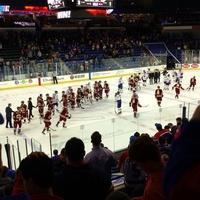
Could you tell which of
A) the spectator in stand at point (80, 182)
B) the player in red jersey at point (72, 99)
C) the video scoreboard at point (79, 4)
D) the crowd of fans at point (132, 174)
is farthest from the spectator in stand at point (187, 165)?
the player in red jersey at point (72, 99)

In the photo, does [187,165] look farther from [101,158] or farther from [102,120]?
[102,120]

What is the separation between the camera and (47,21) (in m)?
33.1

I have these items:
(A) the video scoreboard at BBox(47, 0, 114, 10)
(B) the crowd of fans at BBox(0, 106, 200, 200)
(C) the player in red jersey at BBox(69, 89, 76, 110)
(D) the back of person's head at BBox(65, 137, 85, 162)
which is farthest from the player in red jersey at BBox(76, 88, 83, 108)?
(D) the back of person's head at BBox(65, 137, 85, 162)

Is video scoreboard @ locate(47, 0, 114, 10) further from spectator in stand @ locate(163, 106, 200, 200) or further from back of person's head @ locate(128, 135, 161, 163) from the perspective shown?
spectator in stand @ locate(163, 106, 200, 200)

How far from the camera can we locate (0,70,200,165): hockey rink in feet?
24.6

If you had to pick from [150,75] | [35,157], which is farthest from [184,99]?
[35,157]

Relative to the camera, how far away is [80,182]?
85.4 inches

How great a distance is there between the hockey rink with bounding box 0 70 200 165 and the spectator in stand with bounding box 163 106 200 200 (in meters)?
6.33

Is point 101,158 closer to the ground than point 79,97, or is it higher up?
higher up

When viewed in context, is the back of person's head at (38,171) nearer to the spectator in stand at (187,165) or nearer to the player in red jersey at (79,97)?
the spectator in stand at (187,165)

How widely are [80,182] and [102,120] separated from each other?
5.97m

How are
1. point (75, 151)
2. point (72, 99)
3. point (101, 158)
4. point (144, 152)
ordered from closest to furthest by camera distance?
point (144, 152), point (75, 151), point (101, 158), point (72, 99)

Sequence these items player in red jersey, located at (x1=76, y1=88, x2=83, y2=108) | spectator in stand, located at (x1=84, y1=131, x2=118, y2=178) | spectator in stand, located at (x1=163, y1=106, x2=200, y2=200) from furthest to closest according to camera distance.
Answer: player in red jersey, located at (x1=76, y1=88, x2=83, y2=108) < spectator in stand, located at (x1=84, y1=131, x2=118, y2=178) < spectator in stand, located at (x1=163, y1=106, x2=200, y2=200)

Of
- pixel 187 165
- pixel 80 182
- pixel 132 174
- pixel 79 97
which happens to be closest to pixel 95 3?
pixel 79 97
